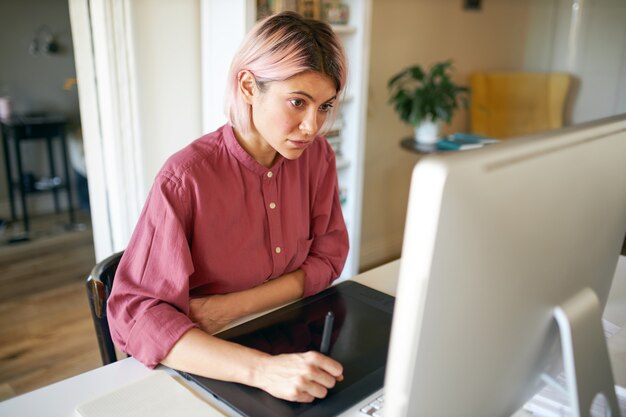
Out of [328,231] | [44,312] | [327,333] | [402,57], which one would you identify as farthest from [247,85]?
[402,57]

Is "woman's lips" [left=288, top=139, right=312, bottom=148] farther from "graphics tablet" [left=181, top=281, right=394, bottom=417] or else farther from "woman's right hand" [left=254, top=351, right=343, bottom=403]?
"woman's right hand" [left=254, top=351, right=343, bottom=403]

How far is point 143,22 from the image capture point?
217cm

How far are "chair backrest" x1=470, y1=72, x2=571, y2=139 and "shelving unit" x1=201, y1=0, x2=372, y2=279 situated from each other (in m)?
1.33

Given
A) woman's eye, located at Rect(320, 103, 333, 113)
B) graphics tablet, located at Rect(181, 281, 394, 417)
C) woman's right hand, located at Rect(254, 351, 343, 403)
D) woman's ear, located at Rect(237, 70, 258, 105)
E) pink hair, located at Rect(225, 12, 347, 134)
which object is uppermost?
pink hair, located at Rect(225, 12, 347, 134)

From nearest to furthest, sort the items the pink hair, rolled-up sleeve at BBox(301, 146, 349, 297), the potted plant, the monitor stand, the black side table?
the monitor stand, the pink hair, rolled-up sleeve at BBox(301, 146, 349, 297), the potted plant, the black side table

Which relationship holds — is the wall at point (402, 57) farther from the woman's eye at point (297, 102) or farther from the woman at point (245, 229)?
the woman's eye at point (297, 102)

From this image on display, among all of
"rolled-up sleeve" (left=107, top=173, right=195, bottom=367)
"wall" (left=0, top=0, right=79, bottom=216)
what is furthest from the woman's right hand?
"wall" (left=0, top=0, right=79, bottom=216)

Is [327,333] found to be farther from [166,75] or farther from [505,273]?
[166,75]

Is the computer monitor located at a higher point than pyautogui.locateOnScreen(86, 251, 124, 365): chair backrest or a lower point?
higher

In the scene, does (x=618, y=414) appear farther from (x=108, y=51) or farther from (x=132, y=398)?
(x=108, y=51)

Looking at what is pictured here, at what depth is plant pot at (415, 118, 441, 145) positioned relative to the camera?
115 inches

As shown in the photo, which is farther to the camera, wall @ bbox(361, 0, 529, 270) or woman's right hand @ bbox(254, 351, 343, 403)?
wall @ bbox(361, 0, 529, 270)

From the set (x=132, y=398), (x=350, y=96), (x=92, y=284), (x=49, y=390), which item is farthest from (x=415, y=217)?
(x=350, y=96)

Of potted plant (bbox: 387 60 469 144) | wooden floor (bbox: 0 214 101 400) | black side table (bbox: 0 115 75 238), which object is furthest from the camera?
A: black side table (bbox: 0 115 75 238)
